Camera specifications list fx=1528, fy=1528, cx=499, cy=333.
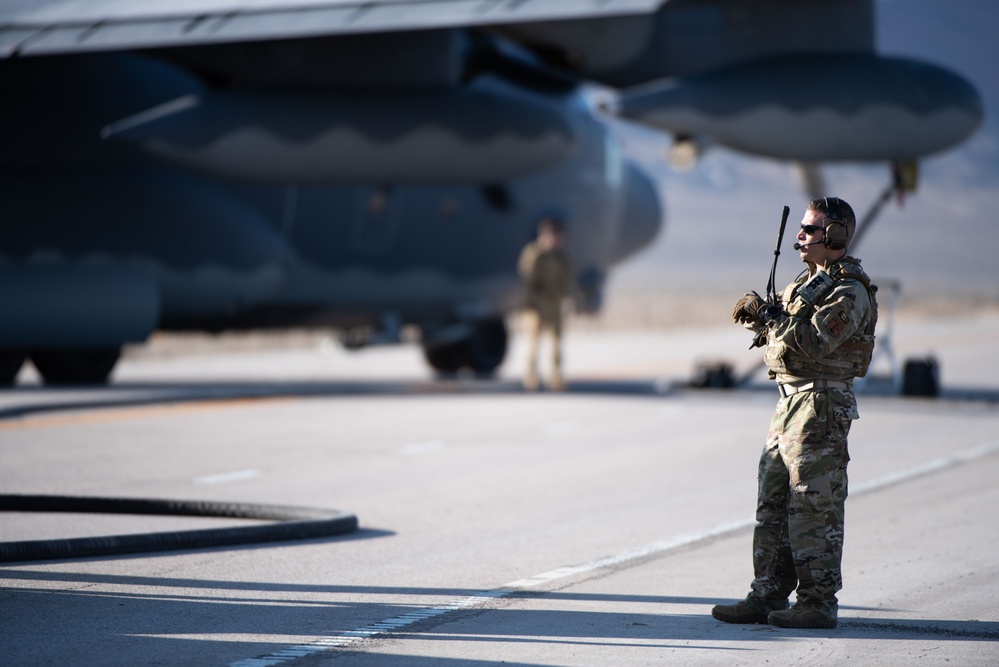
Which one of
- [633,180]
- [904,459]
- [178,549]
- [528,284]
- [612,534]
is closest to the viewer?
[178,549]

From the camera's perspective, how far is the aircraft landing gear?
24156 mm

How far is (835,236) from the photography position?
21.9 feet

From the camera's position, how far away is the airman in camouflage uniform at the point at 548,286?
20.4 metres

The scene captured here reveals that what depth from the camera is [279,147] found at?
15789mm

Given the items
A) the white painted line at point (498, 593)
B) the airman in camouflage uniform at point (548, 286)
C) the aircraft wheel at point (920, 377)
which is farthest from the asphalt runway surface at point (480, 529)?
the airman in camouflage uniform at point (548, 286)

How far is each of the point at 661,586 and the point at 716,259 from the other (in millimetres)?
165195

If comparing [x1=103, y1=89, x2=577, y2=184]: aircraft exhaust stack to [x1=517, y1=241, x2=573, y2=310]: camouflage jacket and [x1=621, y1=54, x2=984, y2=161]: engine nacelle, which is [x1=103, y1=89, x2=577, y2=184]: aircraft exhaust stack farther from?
[x1=517, y1=241, x2=573, y2=310]: camouflage jacket

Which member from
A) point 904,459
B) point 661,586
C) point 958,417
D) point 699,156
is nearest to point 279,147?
point 699,156

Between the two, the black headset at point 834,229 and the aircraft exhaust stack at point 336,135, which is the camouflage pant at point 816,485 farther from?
the aircraft exhaust stack at point 336,135

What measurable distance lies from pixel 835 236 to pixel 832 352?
1.70 feet

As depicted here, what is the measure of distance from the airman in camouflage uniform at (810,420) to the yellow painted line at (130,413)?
10096 mm

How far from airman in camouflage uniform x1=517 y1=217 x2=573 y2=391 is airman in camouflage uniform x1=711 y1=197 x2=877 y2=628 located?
13.6 metres

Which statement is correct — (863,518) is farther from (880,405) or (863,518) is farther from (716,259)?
(716,259)

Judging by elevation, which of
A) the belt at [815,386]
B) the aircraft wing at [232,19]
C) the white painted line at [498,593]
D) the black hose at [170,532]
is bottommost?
the white painted line at [498,593]
